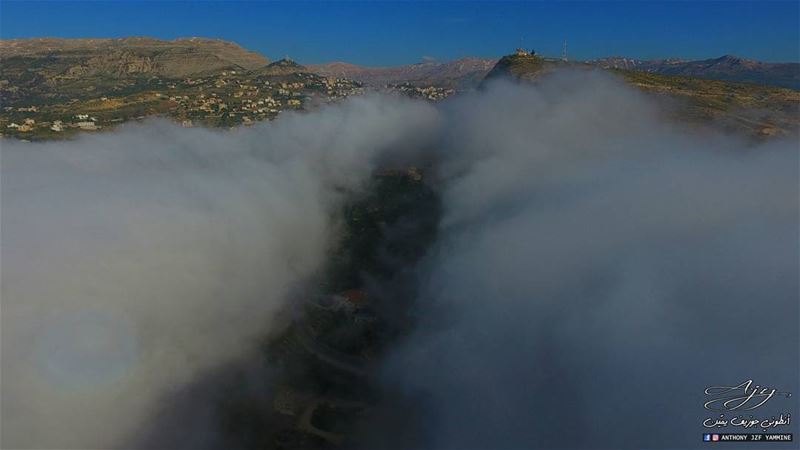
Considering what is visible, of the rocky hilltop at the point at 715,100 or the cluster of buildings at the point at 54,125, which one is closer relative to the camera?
the rocky hilltop at the point at 715,100

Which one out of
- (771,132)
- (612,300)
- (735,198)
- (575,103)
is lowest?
(612,300)

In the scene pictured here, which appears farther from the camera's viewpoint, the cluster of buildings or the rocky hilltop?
the cluster of buildings

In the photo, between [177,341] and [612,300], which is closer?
[612,300]

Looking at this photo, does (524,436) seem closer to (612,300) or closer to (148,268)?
(612,300)

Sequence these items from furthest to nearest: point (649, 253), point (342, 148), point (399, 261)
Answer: point (342, 148), point (399, 261), point (649, 253)

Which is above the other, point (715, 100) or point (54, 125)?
point (54, 125)

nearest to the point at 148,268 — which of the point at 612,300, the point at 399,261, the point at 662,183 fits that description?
Result: the point at 399,261

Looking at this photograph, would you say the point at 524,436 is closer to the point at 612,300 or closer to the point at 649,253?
the point at 612,300

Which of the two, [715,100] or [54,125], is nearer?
[715,100]

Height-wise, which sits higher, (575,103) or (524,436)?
(575,103)

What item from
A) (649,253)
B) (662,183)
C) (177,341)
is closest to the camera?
(649,253)
